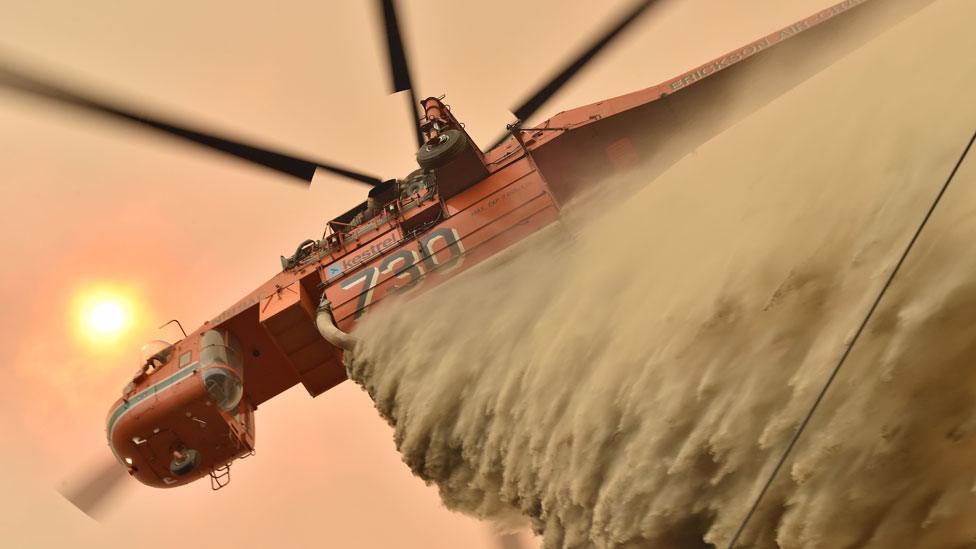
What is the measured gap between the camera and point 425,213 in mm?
10797

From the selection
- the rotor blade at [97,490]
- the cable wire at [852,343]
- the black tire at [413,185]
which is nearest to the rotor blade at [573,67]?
the black tire at [413,185]

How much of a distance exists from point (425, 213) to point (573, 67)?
113 inches

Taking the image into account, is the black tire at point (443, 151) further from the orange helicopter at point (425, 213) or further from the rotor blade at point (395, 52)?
the rotor blade at point (395, 52)

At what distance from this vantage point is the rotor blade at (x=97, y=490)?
12.2 meters

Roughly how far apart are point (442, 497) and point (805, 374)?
15.2 feet

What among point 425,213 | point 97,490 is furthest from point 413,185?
point 97,490

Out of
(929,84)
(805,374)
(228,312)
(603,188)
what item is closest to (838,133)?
(929,84)

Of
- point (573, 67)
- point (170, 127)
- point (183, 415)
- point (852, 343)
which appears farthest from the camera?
point (183, 415)

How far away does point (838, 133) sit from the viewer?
5.14m

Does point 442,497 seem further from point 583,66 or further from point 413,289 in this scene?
point 583,66

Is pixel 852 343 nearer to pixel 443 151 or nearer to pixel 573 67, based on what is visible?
pixel 573 67

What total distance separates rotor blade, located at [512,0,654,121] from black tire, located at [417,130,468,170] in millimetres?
894

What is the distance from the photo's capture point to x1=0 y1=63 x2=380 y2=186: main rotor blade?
7719 mm

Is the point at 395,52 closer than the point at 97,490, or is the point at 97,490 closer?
the point at 395,52
